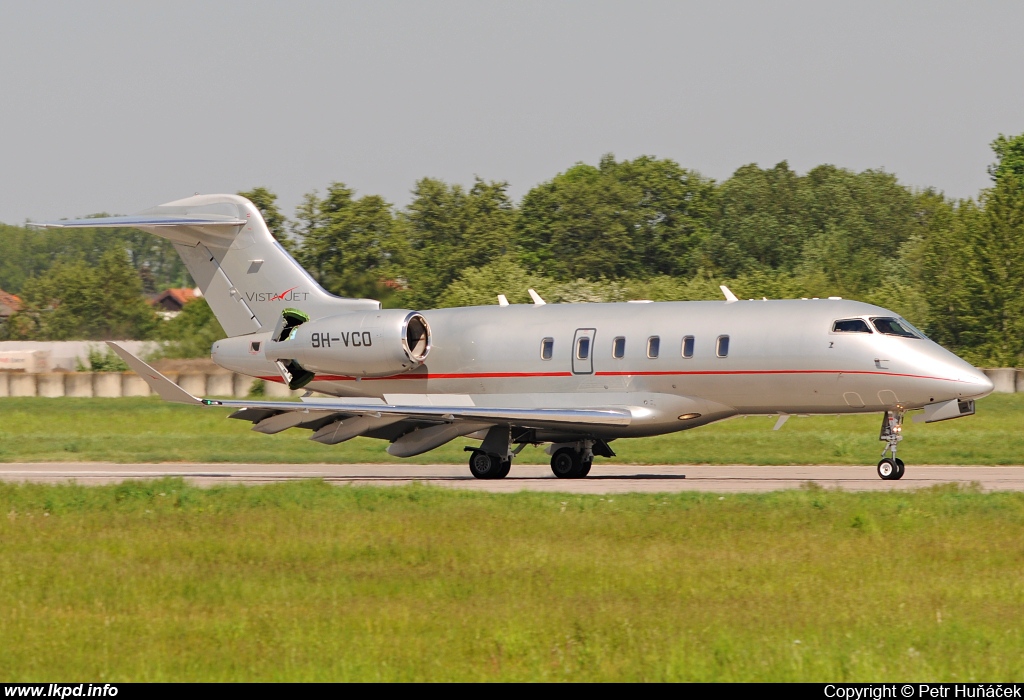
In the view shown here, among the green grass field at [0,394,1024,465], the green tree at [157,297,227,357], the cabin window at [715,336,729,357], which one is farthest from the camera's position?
the green tree at [157,297,227,357]

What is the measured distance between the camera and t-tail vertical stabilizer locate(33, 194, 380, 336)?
27234 mm

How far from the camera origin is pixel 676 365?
76.5 feet

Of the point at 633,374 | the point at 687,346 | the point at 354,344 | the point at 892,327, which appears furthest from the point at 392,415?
the point at 892,327

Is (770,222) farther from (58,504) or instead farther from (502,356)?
(58,504)

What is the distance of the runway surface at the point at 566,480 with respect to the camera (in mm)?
21719

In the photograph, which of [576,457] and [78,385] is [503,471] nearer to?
[576,457]

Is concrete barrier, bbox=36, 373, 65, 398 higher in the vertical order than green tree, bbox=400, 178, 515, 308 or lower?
lower

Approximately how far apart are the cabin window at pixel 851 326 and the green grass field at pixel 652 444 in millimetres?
5937

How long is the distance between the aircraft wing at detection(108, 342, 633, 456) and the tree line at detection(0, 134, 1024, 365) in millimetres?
28561

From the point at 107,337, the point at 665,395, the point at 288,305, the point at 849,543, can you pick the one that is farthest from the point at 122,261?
the point at 849,543

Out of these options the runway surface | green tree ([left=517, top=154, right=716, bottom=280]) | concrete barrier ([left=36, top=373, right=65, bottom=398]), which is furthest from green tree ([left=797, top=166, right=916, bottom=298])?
the runway surface

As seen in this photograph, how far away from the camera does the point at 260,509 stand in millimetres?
17516

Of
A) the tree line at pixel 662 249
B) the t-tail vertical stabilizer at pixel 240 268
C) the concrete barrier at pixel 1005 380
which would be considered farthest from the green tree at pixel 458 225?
the t-tail vertical stabilizer at pixel 240 268

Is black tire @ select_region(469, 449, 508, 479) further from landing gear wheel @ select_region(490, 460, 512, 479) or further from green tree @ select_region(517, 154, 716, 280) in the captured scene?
green tree @ select_region(517, 154, 716, 280)
